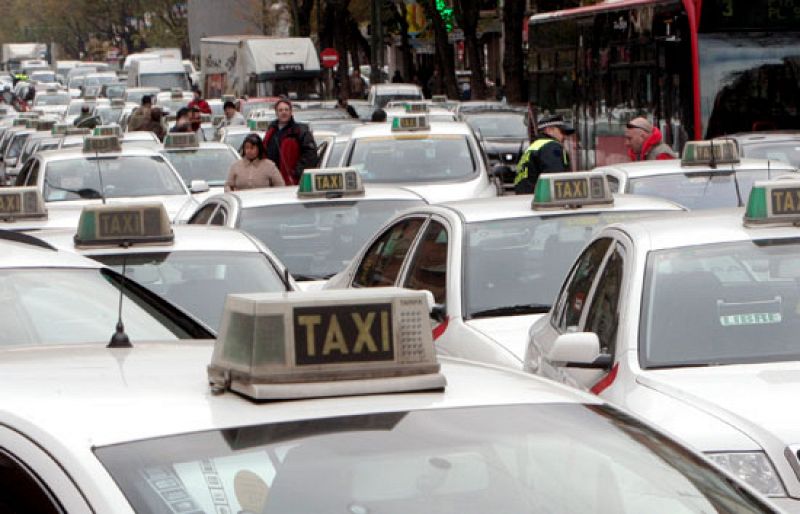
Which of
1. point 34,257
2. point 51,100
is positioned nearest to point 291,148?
point 34,257

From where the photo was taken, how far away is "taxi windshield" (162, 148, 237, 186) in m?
20.8

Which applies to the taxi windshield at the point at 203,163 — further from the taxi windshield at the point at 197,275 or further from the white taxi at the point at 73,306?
the white taxi at the point at 73,306

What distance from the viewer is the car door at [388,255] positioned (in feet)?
31.1

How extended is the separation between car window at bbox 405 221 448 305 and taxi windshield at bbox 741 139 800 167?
6539mm

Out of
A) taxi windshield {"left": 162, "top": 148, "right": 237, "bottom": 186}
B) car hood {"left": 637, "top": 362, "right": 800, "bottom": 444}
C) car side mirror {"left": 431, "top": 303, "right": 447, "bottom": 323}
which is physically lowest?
taxi windshield {"left": 162, "top": 148, "right": 237, "bottom": 186}

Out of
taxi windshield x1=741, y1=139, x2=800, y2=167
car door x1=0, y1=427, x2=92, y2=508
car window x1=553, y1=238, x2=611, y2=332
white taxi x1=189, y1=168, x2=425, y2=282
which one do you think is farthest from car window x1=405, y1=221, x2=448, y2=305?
taxi windshield x1=741, y1=139, x2=800, y2=167

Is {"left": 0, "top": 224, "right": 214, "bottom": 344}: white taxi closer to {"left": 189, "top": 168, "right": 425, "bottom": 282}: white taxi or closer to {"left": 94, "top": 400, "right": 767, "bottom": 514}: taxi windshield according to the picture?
{"left": 94, "top": 400, "right": 767, "bottom": 514}: taxi windshield

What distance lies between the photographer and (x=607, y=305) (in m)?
→ 6.84

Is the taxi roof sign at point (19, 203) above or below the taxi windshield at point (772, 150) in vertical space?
above

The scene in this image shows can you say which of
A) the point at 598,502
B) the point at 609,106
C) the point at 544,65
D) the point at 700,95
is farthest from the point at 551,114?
the point at 598,502

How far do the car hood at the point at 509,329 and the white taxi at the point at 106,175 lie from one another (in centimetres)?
956

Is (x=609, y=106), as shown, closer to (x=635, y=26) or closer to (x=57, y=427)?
(x=635, y=26)

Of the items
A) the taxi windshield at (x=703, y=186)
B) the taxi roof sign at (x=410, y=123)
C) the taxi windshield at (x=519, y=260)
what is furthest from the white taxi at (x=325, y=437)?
the taxi roof sign at (x=410, y=123)

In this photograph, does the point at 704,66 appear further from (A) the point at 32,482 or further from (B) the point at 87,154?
(A) the point at 32,482
